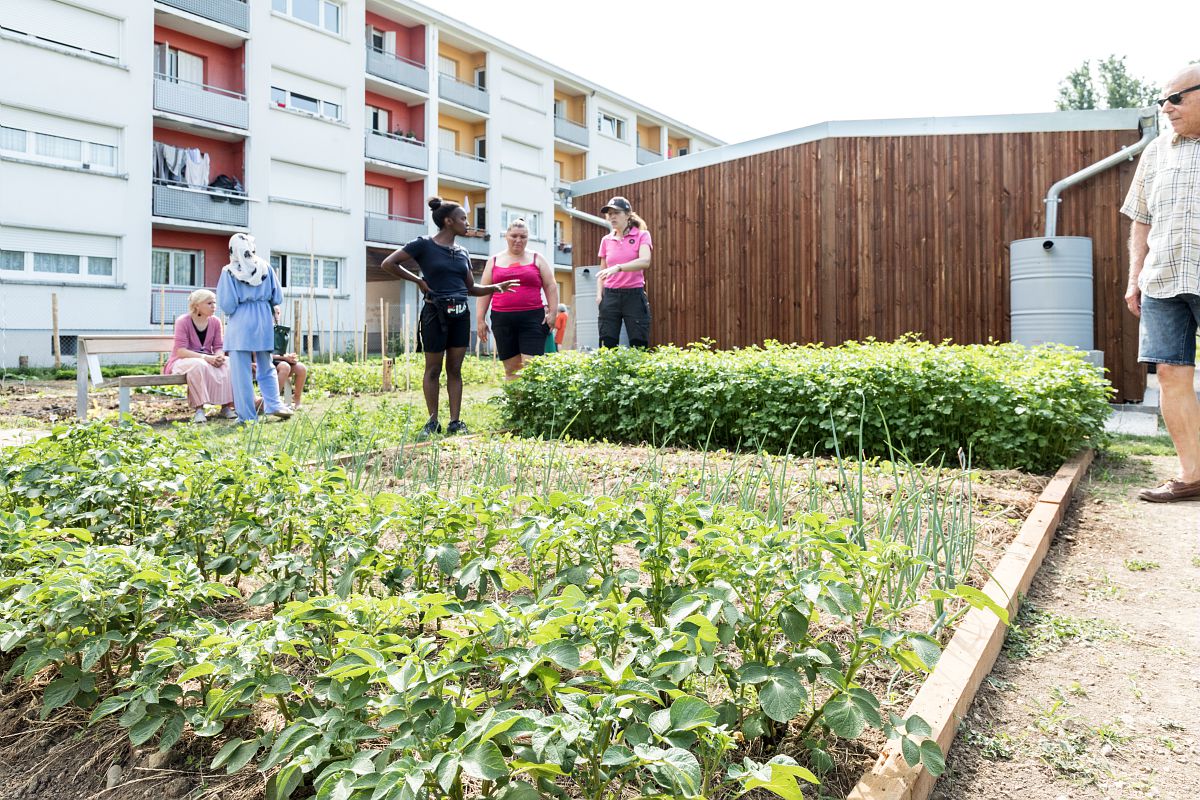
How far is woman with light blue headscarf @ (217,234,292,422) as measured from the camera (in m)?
7.50

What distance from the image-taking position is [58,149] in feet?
63.3

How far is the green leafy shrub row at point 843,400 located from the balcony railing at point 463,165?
81.4 ft

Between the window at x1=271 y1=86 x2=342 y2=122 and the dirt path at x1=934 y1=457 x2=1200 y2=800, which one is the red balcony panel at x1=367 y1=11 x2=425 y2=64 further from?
the dirt path at x1=934 y1=457 x2=1200 y2=800

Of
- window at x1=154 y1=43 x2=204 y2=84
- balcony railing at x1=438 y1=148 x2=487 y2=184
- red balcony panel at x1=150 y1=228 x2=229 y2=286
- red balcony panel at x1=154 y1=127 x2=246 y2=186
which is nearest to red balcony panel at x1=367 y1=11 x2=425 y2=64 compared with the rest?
balcony railing at x1=438 y1=148 x2=487 y2=184

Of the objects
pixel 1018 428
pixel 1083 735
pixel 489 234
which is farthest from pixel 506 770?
pixel 489 234

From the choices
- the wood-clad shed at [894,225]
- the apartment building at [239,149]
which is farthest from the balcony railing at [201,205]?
the wood-clad shed at [894,225]

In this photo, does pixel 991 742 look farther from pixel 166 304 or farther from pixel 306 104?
pixel 306 104

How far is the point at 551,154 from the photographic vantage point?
3350cm

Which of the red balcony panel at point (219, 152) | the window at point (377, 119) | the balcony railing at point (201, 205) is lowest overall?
the balcony railing at point (201, 205)

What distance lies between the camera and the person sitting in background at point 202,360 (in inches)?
304

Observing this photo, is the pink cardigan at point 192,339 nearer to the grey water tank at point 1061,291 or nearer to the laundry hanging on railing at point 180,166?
the grey water tank at point 1061,291

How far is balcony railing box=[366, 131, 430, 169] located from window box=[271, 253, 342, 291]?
3.99 m

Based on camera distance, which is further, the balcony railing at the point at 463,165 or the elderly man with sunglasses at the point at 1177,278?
the balcony railing at the point at 463,165

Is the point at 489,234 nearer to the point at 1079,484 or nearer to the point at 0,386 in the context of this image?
the point at 0,386
